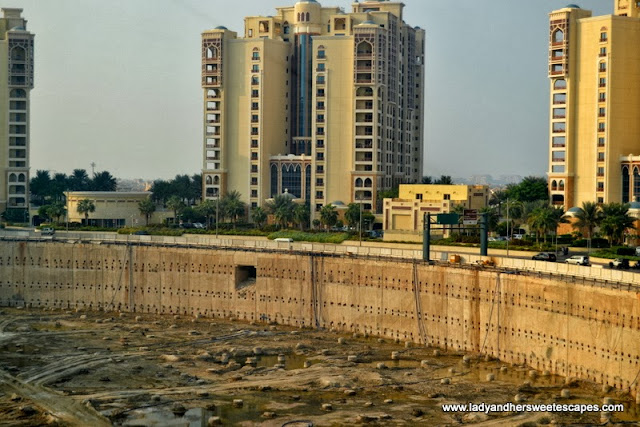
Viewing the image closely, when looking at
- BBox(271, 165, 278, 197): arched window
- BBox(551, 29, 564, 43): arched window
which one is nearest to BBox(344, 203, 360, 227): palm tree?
BBox(271, 165, 278, 197): arched window

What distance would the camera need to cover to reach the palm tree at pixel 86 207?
17812 centimetres

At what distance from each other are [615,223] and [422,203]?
35.1 metres

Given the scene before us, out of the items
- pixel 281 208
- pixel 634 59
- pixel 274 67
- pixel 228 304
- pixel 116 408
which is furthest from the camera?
pixel 274 67

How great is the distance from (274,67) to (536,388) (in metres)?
122

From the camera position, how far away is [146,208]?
7116 inches

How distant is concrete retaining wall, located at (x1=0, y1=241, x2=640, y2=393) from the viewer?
279ft

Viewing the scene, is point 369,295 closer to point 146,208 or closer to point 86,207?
point 146,208

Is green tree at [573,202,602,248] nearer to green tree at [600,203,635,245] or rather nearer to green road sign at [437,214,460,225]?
green tree at [600,203,635,245]

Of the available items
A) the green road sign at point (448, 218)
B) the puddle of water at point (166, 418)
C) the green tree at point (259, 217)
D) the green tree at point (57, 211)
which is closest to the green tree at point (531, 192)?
the green tree at point (259, 217)

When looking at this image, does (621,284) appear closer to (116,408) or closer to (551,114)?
(116,408)

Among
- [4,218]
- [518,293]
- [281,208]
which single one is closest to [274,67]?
[281,208]

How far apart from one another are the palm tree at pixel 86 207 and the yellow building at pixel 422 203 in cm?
4834

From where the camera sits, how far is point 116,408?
7712cm

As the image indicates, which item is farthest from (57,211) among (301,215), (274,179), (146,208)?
(274,179)
